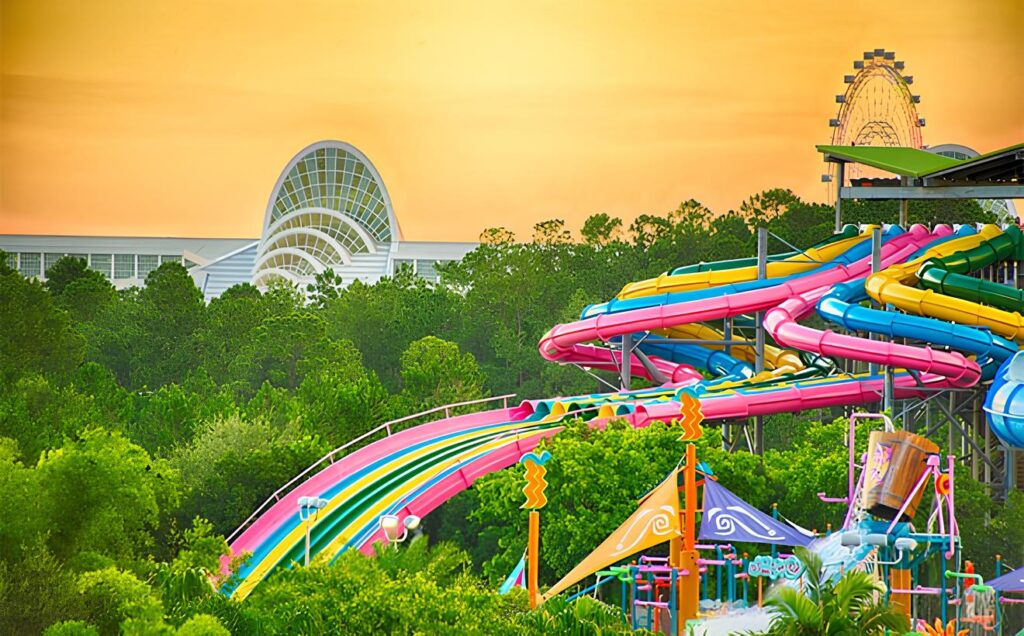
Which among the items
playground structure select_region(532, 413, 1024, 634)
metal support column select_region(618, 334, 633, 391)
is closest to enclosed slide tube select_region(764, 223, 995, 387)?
metal support column select_region(618, 334, 633, 391)

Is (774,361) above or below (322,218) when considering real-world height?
below

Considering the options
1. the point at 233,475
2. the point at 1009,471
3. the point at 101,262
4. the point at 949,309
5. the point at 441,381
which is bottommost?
the point at 233,475

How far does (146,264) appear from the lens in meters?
74.6

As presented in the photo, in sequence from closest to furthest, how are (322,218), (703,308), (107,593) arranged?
(107,593)
(703,308)
(322,218)

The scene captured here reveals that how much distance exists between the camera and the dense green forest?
60.8ft

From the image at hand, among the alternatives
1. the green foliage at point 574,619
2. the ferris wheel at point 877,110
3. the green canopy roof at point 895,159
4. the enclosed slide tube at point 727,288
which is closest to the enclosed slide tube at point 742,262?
the enclosed slide tube at point 727,288

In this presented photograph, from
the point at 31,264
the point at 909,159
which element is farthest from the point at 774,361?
the point at 31,264

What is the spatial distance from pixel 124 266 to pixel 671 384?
153ft

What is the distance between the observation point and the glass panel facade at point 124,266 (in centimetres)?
7300

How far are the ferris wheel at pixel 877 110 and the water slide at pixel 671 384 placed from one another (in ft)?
36.6

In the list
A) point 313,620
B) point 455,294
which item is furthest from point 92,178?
point 313,620

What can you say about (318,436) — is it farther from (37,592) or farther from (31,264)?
(31,264)

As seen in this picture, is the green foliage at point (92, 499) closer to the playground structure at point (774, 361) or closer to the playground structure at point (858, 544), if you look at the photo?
the playground structure at point (774, 361)

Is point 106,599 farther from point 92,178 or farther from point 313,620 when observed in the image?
point 92,178
